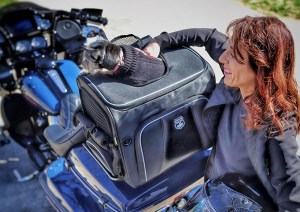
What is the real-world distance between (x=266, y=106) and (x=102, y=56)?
2.09 ft

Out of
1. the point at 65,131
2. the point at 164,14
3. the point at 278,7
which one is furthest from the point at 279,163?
the point at 278,7

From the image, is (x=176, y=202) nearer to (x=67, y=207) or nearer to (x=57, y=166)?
(x=67, y=207)

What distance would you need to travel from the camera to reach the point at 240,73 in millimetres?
1426

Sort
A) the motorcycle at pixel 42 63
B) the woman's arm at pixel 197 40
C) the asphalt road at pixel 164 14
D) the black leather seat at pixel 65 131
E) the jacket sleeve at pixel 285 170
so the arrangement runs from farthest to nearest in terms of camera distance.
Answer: the asphalt road at pixel 164 14 < the motorcycle at pixel 42 63 < the black leather seat at pixel 65 131 < the woman's arm at pixel 197 40 < the jacket sleeve at pixel 285 170

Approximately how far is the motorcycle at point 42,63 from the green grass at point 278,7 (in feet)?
9.61

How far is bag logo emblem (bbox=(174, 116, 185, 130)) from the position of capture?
66.1 inches

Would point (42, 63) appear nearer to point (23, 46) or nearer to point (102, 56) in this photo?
point (23, 46)

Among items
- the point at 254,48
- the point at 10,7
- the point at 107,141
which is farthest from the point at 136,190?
the point at 10,7

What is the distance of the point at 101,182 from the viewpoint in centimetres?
195

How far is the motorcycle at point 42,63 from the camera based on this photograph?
8.24 ft

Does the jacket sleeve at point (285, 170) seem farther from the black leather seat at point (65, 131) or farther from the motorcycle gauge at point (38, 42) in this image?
the motorcycle gauge at point (38, 42)

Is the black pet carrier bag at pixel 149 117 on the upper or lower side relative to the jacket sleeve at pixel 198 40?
lower

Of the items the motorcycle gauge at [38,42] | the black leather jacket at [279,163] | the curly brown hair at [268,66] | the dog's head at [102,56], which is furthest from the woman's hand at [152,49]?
the motorcycle gauge at [38,42]

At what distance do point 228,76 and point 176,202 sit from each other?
0.71 meters
